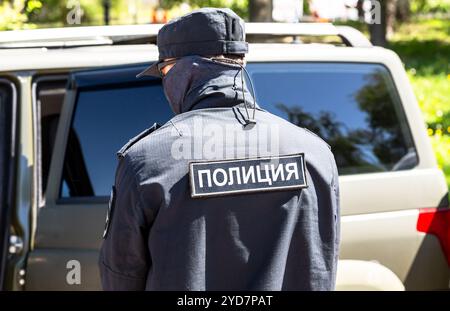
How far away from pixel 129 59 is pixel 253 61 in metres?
0.51

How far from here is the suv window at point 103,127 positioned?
3312 mm

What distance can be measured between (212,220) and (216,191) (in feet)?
0.25

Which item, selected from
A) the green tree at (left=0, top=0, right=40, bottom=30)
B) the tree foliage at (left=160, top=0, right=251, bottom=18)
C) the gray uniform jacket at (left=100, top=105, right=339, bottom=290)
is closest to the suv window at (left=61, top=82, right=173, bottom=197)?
the gray uniform jacket at (left=100, top=105, right=339, bottom=290)

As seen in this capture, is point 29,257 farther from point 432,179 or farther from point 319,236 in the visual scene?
point 432,179

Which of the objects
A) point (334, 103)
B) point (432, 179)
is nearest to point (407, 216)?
point (432, 179)

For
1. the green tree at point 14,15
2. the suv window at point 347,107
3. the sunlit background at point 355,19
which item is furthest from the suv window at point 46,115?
the green tree at point 14,15

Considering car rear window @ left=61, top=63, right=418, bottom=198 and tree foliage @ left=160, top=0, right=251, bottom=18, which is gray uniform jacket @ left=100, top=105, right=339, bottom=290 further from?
tree foliage @ left=160, top=0, right=251, bottom=18

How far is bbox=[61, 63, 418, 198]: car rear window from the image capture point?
3.32 meters

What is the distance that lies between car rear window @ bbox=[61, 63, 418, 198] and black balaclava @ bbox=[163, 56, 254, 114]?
1.04 meters

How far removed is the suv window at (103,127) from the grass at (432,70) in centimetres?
525

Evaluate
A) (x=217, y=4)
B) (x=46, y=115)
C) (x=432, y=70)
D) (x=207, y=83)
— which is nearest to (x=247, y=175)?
(x=207, y=83)

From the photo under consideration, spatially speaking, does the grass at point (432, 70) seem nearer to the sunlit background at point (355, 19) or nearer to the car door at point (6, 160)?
the sunlit background at point (355, 19)

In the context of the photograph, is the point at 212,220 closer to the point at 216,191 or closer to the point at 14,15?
the point at 216,191

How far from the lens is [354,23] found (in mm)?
28156
